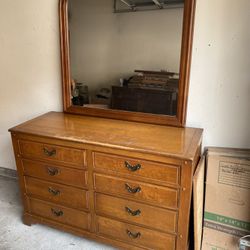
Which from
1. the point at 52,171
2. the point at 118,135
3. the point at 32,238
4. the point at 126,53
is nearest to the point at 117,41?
the point at 126,53

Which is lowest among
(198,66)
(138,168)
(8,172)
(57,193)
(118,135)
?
(8,172)

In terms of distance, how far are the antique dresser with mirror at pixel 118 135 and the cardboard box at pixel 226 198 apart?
174 millimetres

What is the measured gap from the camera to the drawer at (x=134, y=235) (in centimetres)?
147

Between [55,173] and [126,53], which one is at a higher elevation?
[126,53]

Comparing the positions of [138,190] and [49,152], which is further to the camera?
[49,152]

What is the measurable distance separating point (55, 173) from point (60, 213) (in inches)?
12.4

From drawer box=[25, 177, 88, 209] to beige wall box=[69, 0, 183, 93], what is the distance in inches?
30.4

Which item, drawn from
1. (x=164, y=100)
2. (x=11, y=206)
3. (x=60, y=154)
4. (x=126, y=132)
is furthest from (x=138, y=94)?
(x=11, y=206)

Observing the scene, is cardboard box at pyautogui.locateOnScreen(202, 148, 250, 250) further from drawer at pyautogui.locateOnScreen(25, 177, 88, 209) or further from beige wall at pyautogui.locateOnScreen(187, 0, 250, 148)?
drawer at pyautogui.locateOnScreen(25, 177, 88, 209)

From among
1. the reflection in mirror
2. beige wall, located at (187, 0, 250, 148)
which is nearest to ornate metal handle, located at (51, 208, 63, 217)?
the reflection in mirror

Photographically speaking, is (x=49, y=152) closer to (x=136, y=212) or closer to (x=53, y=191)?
(x=53, y=191)

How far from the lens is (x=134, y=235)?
5.04ft

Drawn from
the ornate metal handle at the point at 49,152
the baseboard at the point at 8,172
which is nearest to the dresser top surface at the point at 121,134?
the ornate metal handle at the point at 49,152

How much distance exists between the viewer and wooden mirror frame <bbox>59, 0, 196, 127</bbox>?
1.52 metres
